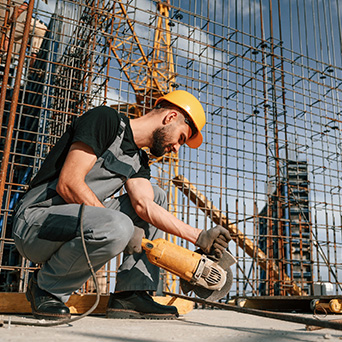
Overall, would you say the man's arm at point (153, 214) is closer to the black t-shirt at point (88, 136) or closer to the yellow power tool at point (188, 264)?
the yellow power tool at point (188, 264)

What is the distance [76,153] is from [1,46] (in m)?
4.19

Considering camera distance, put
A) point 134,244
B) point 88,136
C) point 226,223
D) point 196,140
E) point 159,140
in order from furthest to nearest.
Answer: point 226,223 < point 196,140 < point 159,140 < point 134,244 < point 88,136

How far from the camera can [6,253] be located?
36.7 feet

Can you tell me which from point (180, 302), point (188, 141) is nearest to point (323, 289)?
point (180, 302)

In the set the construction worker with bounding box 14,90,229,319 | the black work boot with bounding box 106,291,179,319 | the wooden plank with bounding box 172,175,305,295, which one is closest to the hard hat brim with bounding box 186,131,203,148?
the construction worker with bounding box 14,90,229,319

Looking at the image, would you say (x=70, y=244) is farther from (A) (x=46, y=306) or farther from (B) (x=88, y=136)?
(B) (x=88, y=136)

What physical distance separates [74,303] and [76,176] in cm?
111

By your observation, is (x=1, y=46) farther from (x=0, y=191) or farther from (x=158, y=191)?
(x=158, y=191)

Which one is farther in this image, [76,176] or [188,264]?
[188,264]

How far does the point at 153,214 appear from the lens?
2.28 m

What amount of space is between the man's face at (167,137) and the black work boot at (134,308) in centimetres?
89

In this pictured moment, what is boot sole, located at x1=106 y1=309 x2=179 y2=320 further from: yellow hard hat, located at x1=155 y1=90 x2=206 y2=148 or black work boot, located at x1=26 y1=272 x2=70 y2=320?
yellow hard hat, located at x1=155 y1=90 x2=206 y2=148

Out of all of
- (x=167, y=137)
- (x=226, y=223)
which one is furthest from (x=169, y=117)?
(x=226, y=223)

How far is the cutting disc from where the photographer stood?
88.0 inches
